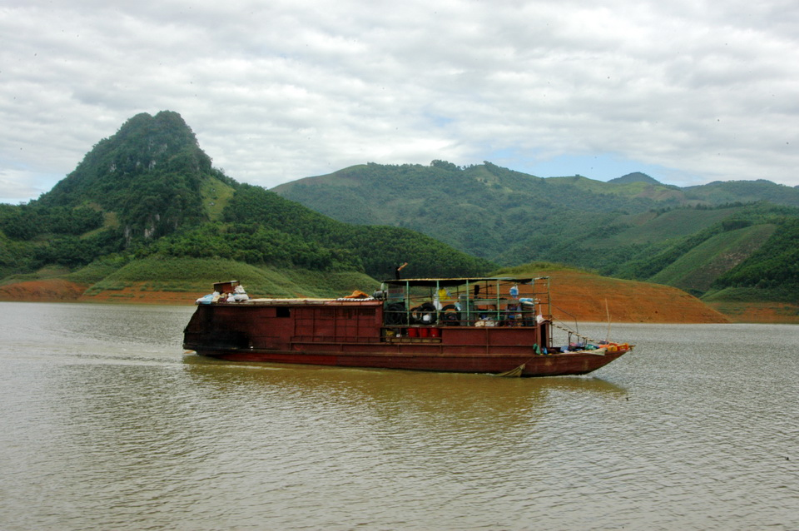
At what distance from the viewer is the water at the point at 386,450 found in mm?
9914

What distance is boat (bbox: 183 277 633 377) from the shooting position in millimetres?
23062

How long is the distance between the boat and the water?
101 cm

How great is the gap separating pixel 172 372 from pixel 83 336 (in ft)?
46.6

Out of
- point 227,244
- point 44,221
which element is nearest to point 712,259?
point 227,244

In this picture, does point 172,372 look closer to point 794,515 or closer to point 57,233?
point 794,515

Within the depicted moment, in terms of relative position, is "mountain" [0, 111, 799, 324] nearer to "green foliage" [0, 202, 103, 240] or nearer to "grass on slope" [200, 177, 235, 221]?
"green foliage" [0, 202, 103, 240]

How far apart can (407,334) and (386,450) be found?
11.2 metres

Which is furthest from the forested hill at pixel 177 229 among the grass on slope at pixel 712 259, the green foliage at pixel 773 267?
the green foliage at pixel 773 267

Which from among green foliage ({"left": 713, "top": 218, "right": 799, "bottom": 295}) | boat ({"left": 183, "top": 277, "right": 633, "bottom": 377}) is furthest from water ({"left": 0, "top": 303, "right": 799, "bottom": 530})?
green foliage ({"left": 713, "top": 218, "right": 799, "bottom": 295})

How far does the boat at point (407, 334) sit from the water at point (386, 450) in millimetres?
1008

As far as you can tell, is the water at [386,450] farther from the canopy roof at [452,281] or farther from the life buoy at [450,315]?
the canopy roof at [452,281]

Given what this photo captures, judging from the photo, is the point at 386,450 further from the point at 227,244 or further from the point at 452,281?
A: the point at 227,244

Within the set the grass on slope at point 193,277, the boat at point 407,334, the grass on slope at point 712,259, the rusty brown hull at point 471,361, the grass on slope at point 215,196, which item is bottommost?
the rusty brown hull at point 471,361

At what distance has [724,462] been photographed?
13.0 metres
